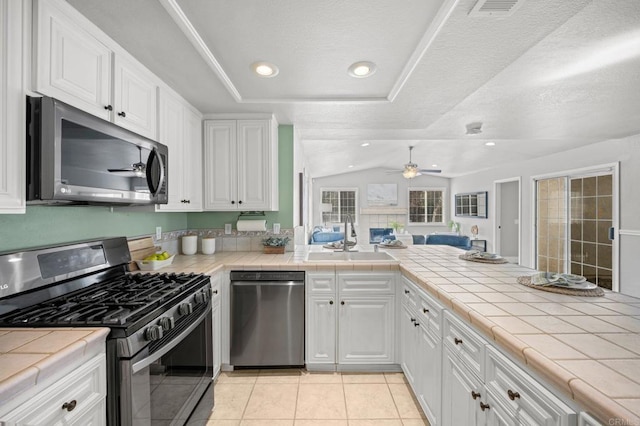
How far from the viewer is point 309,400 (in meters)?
2.04

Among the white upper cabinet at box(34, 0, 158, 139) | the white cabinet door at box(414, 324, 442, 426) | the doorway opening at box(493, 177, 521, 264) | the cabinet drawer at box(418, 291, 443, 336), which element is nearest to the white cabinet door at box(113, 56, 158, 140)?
the white upper cabinet at box(34, 0, 158, 139)

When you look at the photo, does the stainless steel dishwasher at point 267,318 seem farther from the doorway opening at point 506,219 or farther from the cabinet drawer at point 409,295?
the doorway opening at point 506,219

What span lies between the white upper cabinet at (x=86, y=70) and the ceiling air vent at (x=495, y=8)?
180 centimetres

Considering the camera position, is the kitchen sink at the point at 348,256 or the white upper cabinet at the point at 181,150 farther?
the kitchen sink at the point at 348,256

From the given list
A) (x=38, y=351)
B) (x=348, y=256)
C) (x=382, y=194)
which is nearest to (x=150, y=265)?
(x=38, y=351)

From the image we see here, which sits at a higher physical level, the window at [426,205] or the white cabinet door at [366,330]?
the window at [426,205]

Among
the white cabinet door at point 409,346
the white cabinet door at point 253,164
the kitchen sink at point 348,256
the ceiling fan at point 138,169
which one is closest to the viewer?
the ceiling fan at point 138,169

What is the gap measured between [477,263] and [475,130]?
1.69 meters

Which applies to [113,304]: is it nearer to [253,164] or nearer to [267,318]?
[267,318]

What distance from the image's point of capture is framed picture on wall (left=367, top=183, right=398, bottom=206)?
944 centimetres

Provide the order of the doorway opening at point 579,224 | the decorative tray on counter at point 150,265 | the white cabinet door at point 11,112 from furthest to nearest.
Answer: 1. the doorway opening at point 579,224
2. the decorative tray on counter at point 150,265
3. the white cabinet door at point 11,112

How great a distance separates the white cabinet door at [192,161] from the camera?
242 centimetres

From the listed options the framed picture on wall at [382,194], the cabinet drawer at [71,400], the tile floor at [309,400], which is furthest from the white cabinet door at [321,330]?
the framed picture on wall at [382,194]

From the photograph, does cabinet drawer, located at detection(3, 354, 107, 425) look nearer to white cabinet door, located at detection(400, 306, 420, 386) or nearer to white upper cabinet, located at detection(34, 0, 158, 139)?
white upper cabinet, located at detection(34, 0, 158, 139)
